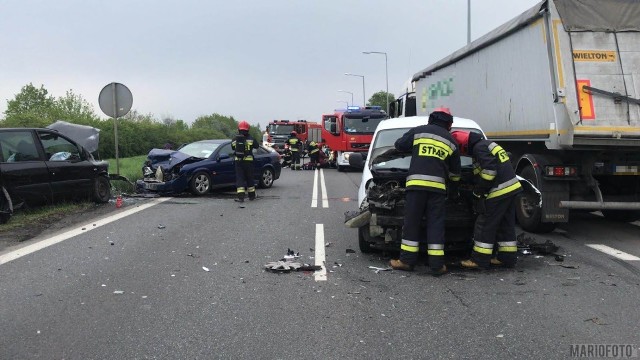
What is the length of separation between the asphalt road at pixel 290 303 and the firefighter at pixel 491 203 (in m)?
0.21

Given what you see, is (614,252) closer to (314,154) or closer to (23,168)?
(23,168)

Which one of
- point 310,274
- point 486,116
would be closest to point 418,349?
point 310,274

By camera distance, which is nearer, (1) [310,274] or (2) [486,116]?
(1) [310,274]

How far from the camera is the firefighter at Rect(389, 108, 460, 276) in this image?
5629 millimetres

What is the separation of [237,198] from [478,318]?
8841 millimetres

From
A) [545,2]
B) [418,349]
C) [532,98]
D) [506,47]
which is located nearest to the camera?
[418,349]

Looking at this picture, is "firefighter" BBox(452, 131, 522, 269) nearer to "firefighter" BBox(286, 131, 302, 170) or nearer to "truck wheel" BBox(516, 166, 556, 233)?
"truck wheel" BBox(516, 166, 556, 233)

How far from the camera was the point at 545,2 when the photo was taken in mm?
7426

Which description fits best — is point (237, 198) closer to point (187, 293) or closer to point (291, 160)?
point (187, 293)

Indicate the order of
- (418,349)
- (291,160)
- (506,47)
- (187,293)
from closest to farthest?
(418,349) → (187,293) → (506,47) → (291,160)

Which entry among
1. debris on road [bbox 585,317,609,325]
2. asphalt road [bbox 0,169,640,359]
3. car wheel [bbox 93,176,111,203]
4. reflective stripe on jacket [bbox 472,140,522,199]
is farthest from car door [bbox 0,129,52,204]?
debris on road [bbox 585,317,609,325]

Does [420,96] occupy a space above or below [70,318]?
above

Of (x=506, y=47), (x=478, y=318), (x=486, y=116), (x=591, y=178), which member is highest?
(x=506, y=47)

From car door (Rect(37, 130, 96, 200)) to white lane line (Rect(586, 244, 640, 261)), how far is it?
8.85m
